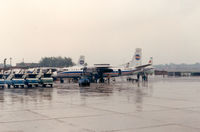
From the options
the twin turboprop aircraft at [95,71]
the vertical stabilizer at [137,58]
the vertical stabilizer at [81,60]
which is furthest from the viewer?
the vertical stabilizer at [81,60]

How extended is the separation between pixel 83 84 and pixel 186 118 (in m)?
27.8

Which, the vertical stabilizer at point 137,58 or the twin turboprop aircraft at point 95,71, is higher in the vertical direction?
the vertical stabilizer at point 137,58

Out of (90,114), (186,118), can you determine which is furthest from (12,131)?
(186,118)

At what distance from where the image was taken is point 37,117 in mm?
Answer: 12039

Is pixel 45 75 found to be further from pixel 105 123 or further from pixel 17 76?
pixel 105 123

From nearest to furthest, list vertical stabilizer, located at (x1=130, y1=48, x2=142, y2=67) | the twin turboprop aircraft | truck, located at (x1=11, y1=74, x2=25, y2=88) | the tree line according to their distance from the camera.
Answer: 1. truck, located at (x1=11, y1=74, x2=25, y2=88)
2. the twin turboprop aircraft
3. vertical stabilizer, located at (x1=130, y1=48, x2=142, y2=67)
4. the tree line

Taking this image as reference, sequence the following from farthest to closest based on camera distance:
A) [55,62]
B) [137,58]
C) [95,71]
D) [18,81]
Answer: [55,62], [137,58], [95,71], [18,81]

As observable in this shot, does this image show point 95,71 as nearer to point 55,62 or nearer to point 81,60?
point 81,60

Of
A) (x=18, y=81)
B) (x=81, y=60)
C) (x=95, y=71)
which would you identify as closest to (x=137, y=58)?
(x=95, y=71)

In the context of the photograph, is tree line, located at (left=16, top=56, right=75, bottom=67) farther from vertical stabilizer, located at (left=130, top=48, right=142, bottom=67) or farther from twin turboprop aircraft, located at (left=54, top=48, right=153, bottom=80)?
twin turboprop aircraft, located at (left=54, top=48, right=153, bottom=80)

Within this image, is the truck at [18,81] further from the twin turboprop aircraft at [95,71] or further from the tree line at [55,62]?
the tree line at [55,62]

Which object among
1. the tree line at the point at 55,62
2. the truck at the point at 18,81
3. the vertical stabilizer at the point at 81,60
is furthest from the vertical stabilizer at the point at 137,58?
the tree line at the point at 55,62

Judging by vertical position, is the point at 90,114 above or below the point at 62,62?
below

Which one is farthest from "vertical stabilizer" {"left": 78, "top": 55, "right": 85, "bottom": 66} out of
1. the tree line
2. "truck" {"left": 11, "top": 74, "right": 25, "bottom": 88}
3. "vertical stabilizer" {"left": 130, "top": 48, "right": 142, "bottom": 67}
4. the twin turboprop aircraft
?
the tree line
